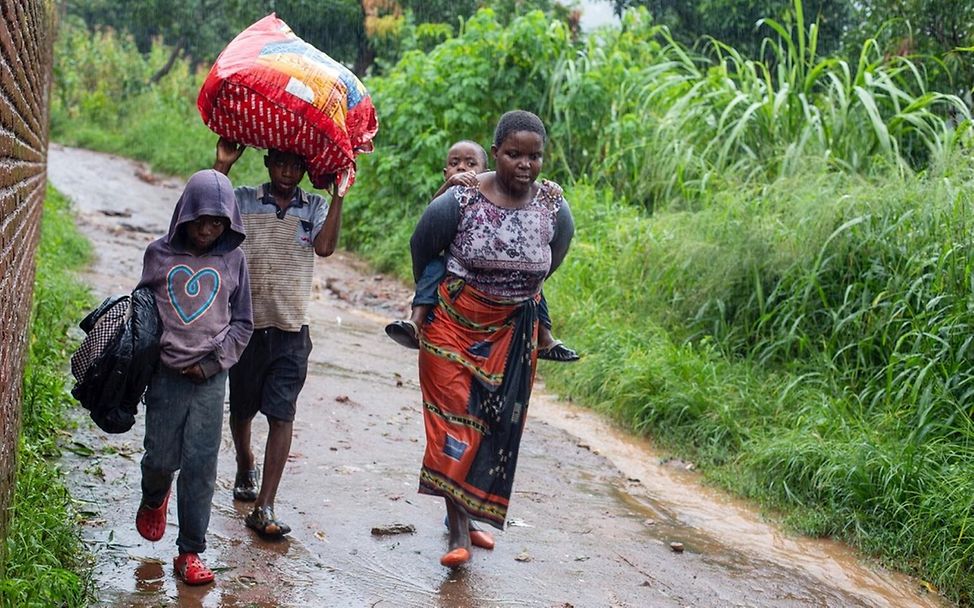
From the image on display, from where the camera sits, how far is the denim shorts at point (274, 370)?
4.46m

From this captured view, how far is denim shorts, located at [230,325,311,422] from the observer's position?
4465 millimetres

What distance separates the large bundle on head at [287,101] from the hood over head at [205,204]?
40 centimetres

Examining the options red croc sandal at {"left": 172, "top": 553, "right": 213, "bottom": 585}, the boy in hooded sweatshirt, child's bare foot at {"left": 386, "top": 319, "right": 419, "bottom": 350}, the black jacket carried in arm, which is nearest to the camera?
the black jacket carried in arm

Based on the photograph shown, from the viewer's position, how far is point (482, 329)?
14.7 feet

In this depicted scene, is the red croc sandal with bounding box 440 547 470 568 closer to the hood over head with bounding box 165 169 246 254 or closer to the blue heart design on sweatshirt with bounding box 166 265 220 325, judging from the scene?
the blue heart design on sweatshirt with bounding box 166 265 220 325

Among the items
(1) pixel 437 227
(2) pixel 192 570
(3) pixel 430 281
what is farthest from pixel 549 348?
(2) pixel 192 570

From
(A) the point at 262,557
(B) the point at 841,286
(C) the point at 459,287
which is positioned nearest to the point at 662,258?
(B) the point at 841,286

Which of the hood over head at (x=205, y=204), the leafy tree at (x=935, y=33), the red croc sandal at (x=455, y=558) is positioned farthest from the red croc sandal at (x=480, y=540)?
the leafy tree at (x=935, y=33)

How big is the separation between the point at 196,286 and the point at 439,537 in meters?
1.68

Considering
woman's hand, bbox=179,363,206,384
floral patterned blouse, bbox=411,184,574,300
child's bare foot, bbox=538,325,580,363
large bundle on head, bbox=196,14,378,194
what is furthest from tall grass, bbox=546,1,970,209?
woman's hand, bbox=179,363,206,384

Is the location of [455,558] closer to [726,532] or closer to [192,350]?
[192,350]

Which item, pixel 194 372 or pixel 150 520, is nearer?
pixel 194 372

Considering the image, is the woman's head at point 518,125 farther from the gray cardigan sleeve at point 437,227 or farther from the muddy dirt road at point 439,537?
the muddy dirt road at point 439,537

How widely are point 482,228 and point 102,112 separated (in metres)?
24.4
